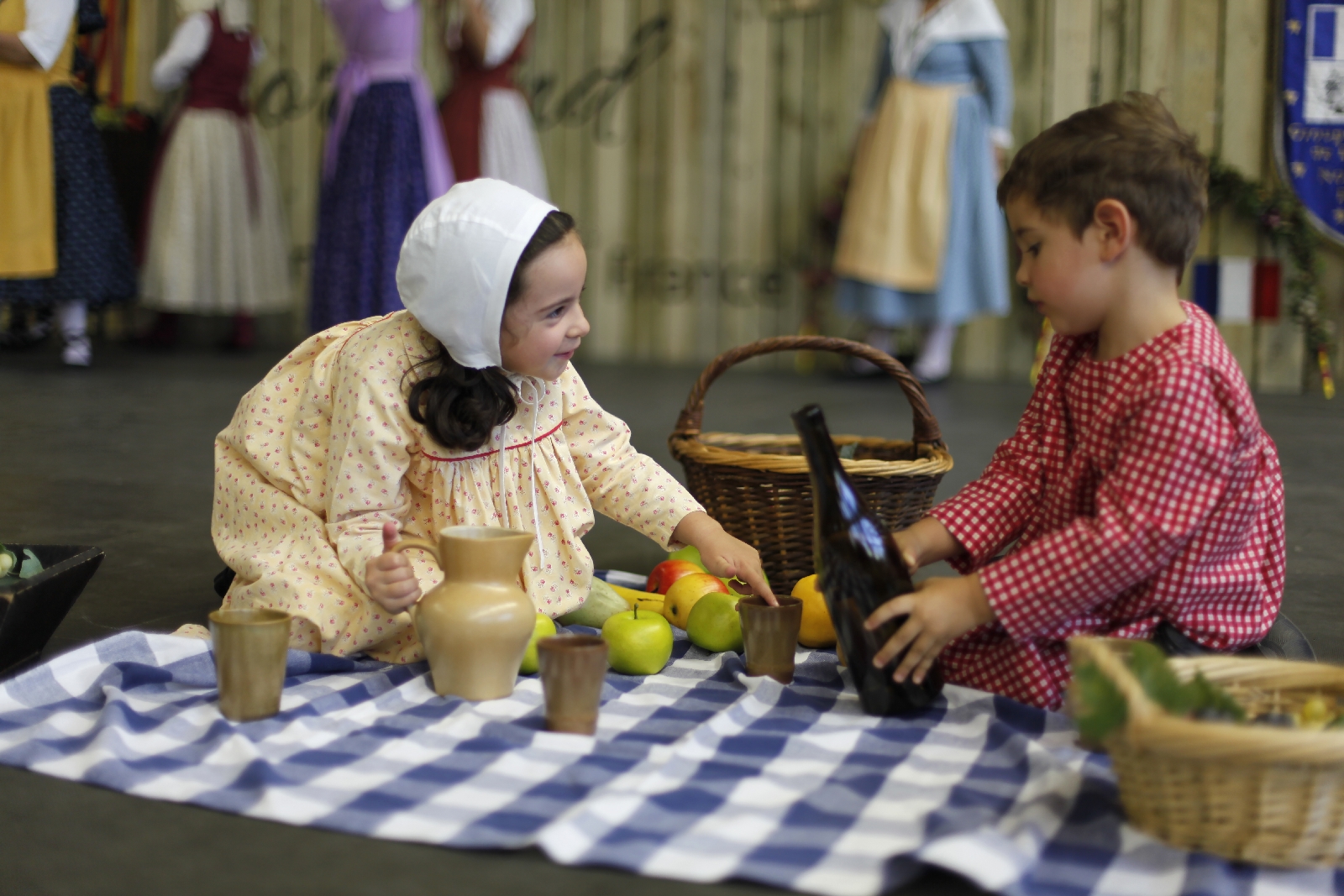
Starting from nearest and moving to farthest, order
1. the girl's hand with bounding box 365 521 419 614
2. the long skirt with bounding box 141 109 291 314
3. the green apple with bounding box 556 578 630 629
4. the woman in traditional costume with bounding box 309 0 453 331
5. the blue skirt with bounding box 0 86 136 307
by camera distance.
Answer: the girl's hand with bounding box 365 521 419 614, the green apple with bounding box 556 578 630 629, the woman in traditional costume with bounding box 309 0 453 331, the blue skirt with bounding box 0 86 136 307, the long skirt with bounding box 141 109 291 314

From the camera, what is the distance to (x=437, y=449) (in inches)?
69.4

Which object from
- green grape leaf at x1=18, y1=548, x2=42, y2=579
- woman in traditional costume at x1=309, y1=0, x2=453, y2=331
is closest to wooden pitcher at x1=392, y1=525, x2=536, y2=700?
green grape leaf at x1=18, y1=548, x2=42, y2=579

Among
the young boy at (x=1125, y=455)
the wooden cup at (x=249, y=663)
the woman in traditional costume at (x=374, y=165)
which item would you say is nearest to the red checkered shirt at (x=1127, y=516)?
the young boy at (x=1125, y=455)

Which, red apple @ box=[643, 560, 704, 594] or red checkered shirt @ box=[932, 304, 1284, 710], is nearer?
red checkered shirt @ box=[932, 304, 1284, 710]

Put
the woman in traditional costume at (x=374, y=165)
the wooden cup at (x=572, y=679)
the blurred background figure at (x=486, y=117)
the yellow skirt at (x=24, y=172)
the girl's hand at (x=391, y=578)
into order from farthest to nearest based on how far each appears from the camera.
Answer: the blurred background figure at (x=486, y=117)
the yellow skirt at (x=24, y=172)
the woman in traditional costume at (x=374, y=165)
the girl's hand at (x=391, y=578)
the wooden cup at (x=572, y=679)

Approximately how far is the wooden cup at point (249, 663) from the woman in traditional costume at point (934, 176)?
13.9 ft

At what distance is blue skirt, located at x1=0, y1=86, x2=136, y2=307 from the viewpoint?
4879 mm

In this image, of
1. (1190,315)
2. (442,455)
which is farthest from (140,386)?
(1190,315)

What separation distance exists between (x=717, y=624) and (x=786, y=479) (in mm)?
353

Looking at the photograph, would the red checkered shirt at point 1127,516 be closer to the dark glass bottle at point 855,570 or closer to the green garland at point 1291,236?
the dark glass bottle at point 855,570

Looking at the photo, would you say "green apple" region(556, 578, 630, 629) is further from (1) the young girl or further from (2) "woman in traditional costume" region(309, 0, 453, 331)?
(2) "woman in traditional costume" region(309, 0, 453, 331)

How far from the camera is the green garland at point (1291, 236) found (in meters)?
5.19

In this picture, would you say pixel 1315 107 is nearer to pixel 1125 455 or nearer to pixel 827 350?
pixel 827 350

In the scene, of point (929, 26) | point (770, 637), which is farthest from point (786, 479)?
point (929, 26)
